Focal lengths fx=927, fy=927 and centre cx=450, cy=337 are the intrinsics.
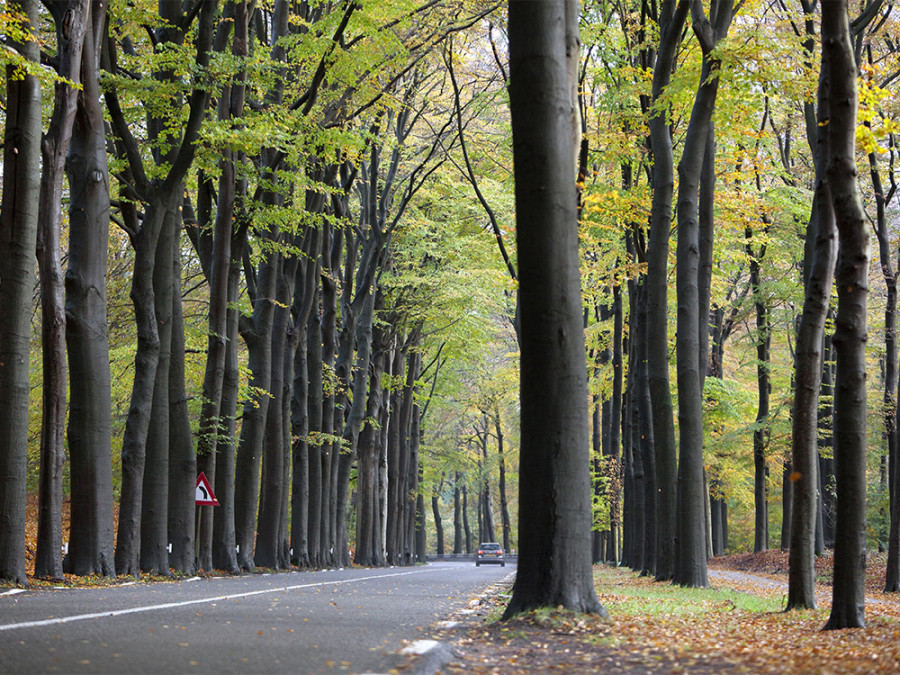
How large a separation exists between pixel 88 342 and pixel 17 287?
221 cm

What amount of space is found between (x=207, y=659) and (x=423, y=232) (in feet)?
90.0

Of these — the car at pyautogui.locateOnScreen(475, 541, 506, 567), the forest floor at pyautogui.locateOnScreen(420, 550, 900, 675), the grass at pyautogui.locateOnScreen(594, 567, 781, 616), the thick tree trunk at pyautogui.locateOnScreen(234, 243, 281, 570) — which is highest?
the thick tree trunk at pyautogui.locateOnScreen(234, 243, 281, 570)

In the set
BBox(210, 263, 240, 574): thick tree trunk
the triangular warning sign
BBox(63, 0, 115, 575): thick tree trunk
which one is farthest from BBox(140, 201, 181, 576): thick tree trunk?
BBox(210, 263, 240, 574): thick tree trunk

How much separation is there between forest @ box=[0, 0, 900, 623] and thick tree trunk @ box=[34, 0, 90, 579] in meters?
0.05

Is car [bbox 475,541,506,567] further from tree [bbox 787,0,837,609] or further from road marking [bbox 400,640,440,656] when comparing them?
road marking [bbox 400,640,440,656]

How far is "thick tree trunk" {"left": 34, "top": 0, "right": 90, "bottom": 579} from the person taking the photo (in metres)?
13.2

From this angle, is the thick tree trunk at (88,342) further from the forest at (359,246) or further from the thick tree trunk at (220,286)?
the thick tree trunk at (220,286)

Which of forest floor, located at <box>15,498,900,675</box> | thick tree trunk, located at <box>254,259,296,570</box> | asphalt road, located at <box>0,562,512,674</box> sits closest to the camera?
asphalt road, located at <box>0,562,512,674</box>

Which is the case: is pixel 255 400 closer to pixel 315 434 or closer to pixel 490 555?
pixel 315 434

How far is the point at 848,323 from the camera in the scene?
948cm

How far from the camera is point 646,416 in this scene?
21.4 m

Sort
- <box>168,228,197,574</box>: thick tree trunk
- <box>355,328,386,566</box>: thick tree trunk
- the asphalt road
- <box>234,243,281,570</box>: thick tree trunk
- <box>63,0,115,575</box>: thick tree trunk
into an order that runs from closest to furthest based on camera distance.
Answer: the asphalt road → <box>63,0,115,575</box>: thick tree trunk → <box>168,228,197,574</box>: thick tree trunk → <box>234,243,281,570</box>: thick tree trunk → <box>355,328,386,566</box>: thick tree trunk

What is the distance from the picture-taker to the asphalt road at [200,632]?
553cm

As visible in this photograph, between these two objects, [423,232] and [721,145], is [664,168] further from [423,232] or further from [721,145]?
[423,232]
